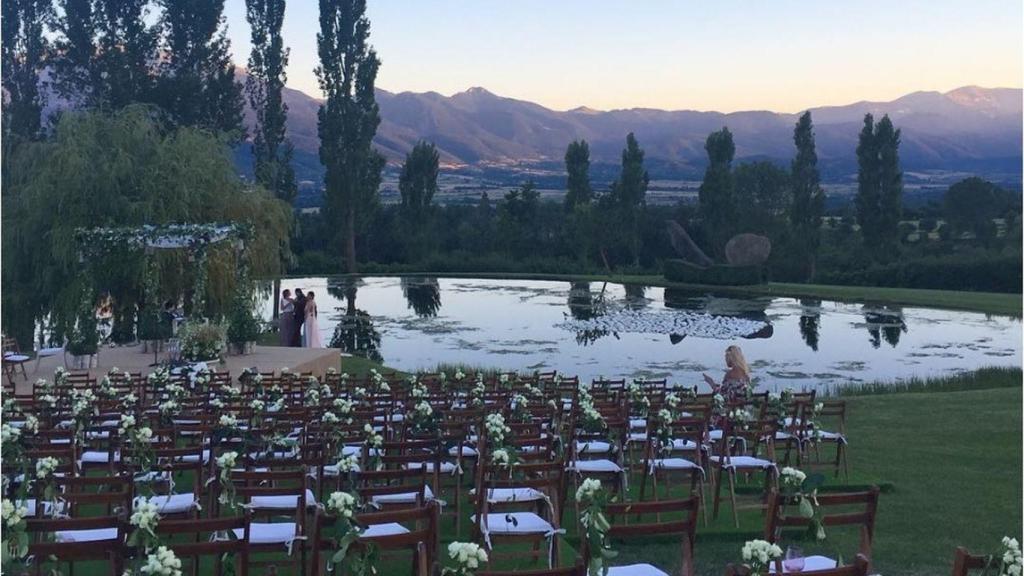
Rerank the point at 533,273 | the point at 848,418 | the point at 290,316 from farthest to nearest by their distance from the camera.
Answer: the point at 533,273
the point at 290,316
the point at 848,418

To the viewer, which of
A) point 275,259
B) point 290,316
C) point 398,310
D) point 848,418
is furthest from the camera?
point 398,310

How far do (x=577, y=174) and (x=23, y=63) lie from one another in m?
39.9

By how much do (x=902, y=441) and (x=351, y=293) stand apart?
115 feet

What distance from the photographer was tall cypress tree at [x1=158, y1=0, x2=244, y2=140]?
148ft

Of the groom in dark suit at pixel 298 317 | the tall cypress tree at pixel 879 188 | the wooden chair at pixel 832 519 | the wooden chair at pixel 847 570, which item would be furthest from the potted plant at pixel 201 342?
the tall cypress tree at pixel 879 188

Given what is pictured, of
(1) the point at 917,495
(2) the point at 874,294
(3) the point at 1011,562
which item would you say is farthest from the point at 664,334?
(3) the point at 1011,562

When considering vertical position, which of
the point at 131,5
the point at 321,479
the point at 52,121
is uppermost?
the point at 131,5

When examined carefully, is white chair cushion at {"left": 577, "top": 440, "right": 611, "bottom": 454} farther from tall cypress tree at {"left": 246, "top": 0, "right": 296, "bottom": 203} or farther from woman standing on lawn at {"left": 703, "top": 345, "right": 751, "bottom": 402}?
tall cypress tree at {"left": 246, "top": 0, "right": 296, "bottom": 203}

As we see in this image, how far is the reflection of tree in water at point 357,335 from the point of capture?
85.6ft

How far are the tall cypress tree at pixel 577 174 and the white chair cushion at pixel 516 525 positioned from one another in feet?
215

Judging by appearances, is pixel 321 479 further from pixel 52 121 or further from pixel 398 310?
pixel 52 121

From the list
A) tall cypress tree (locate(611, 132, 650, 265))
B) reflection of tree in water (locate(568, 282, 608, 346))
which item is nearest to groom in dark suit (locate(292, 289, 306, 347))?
reflection of tree in water (locate(568, 282, 608, 346))

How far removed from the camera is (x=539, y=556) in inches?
281

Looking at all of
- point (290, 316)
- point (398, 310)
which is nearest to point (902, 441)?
point (290, 316)
